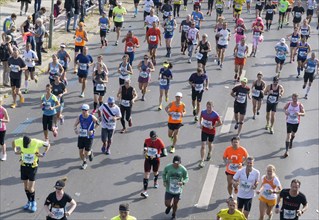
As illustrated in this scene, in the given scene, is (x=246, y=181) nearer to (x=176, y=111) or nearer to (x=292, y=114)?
(x=176, y=111)

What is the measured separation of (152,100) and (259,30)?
26.3 feet

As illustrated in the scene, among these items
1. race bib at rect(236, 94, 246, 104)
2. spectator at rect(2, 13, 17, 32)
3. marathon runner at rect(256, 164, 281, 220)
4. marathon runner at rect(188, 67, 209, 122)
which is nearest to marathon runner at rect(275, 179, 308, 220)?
marathon runner at rect(256, 164, 281, 220)

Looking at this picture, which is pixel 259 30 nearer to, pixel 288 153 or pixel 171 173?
pixel 288 153

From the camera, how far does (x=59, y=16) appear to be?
3077cm

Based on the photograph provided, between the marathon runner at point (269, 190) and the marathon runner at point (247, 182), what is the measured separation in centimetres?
17

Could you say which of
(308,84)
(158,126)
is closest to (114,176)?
(158,126)

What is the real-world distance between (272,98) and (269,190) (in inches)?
248

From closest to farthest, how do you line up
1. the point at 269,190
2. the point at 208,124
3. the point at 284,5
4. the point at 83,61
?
the point at 269,190, the point at 208,124, the point at 83,61, the point at 284,5

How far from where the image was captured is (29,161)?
1305 centimetres

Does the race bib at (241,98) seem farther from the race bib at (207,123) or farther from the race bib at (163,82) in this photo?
the race bib at (207,123)

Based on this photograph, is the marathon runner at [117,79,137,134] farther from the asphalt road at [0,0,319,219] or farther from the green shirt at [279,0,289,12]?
the green shirt at [279,0,289,12]

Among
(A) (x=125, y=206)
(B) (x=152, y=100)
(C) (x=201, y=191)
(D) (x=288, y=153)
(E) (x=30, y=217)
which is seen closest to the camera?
(A) (x=125, y=206)

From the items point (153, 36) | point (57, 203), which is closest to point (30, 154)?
point (57, 203)

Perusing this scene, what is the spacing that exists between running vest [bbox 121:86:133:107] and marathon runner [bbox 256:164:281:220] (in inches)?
224
